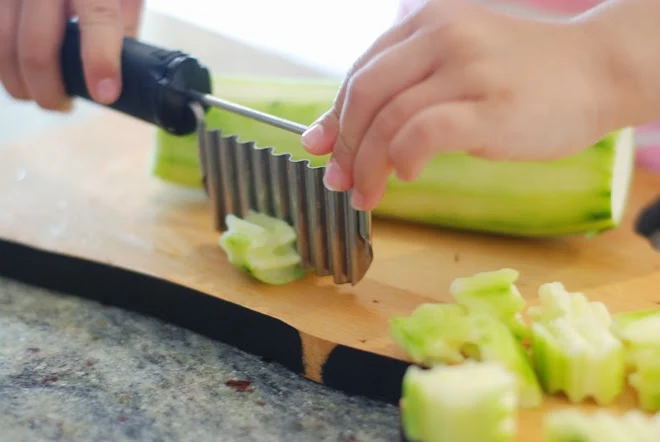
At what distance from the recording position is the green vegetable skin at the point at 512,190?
40.9 inches

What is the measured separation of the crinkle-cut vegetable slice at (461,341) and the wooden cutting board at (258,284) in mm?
26

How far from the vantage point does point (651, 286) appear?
0.95 m

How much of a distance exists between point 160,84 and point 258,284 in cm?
32

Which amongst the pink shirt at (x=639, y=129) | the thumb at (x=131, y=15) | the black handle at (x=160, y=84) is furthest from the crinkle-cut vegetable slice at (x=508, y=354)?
the thumb at (x=131, y=15)

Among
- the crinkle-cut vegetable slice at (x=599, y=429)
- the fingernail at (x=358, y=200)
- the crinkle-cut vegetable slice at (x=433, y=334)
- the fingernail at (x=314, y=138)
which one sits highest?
the fingernail at (x=314, y=138)

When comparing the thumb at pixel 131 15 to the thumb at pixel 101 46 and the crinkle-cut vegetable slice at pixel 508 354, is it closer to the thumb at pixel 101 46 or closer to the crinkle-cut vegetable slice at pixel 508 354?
the thumb at pixel 101 46

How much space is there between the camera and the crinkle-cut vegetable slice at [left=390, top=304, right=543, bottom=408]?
73cm

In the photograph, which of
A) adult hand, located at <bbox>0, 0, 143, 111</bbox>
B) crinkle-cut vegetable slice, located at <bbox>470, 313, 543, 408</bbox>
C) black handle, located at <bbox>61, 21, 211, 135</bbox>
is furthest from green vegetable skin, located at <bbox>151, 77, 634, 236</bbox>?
crinkle-cut vegetable slice, located at <bbox>470, 313, 543, 408</bbox>

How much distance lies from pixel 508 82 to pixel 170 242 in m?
0.53

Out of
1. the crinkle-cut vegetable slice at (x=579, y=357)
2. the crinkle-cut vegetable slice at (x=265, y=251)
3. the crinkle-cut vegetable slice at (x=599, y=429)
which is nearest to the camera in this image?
the crinkle-cut vegetable slice at (x=599, y=429)

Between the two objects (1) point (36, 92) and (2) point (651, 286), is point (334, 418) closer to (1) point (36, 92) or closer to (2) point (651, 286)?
(2) point (651, 286)

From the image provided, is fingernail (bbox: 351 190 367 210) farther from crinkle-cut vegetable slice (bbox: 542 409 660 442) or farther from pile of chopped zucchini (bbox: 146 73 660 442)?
crinkle-cut vegetable slice (bbox: 542 409 660 442)

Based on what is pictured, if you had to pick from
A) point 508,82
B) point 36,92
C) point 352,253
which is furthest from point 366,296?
point 36,92

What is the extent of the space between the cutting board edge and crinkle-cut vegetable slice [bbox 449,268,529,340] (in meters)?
0.10
